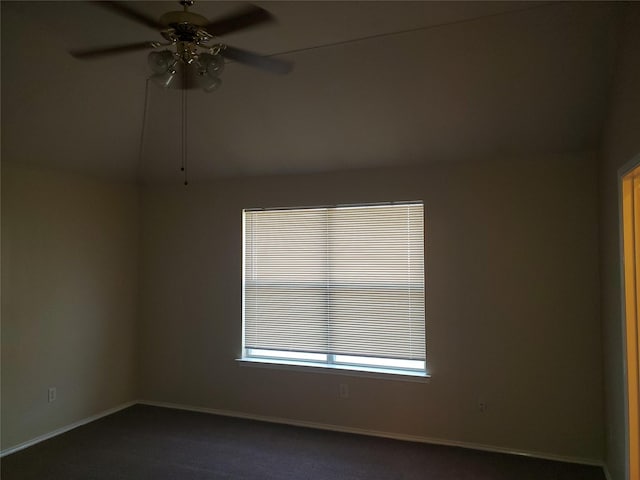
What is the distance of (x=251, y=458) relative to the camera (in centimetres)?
356

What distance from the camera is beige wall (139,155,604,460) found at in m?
3.51
